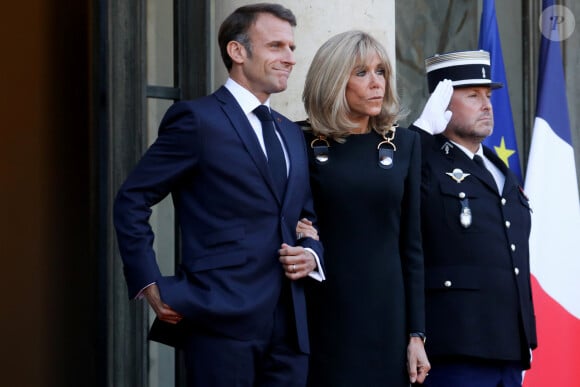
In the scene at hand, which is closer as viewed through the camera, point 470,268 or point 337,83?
point 337,83

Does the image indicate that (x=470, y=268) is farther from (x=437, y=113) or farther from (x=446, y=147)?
(x=437, y=113)

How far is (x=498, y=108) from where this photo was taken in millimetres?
5883

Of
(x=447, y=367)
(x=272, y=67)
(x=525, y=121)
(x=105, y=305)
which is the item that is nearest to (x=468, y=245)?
(x=447, y=367)

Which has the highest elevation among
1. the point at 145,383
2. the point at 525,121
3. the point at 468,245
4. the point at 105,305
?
the point at 525,121

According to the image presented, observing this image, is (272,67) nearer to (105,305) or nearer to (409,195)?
(409,195)

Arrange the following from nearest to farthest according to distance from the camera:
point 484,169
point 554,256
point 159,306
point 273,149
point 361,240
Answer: point 159,306
point 273,149
point 361,240
point 484,169
point 554,256

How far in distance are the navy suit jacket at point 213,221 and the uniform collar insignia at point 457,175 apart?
42.8 inches

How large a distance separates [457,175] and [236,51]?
1169 millimetres

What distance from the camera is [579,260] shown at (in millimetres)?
5887

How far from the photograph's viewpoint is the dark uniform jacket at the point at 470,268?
15.0ft

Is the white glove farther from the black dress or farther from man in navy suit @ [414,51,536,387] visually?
the black dress

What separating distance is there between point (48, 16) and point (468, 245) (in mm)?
2194

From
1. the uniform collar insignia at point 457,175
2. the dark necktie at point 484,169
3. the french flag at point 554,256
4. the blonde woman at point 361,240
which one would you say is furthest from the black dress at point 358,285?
the french flag at point 554,256

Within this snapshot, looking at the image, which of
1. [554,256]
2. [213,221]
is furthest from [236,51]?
[554,256]
